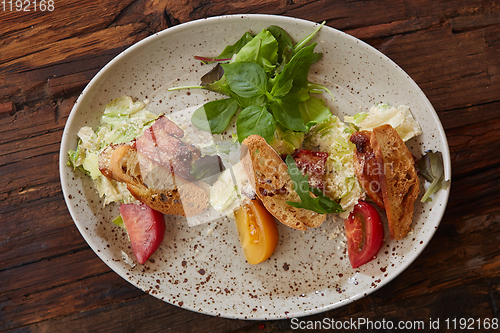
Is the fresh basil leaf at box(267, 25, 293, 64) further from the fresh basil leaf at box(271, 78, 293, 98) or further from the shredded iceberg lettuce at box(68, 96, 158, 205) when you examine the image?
the shredded iceberg lettuce at box(68, 96, 158, 205)

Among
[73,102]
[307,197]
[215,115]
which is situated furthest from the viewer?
[73,102]

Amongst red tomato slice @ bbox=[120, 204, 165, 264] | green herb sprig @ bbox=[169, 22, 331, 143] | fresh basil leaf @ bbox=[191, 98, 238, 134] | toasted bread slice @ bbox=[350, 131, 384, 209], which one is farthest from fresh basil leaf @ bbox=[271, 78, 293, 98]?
red tomato slice @ bbox=[120, 204, 165, 264]

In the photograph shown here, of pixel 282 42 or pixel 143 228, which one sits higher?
pixel 282 42

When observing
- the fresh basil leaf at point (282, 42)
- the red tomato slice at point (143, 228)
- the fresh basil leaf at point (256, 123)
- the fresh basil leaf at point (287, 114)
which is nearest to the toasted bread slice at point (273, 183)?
the fresh basil leaf at point (256, 123)

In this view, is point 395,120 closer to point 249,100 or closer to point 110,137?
point 249,100

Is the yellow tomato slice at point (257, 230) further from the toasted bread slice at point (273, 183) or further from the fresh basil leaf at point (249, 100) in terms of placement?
the fresh basil leaf at point (249, 100)

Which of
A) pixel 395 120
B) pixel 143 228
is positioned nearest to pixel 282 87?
pixel 395 120

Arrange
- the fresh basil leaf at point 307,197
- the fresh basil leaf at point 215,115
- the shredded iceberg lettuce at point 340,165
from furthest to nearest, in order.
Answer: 1. the fresh basil leaf at point 215,115
2. the shredded iceberg lettuce at point 340,165
3. the fresh basil leaf at point 307,197
